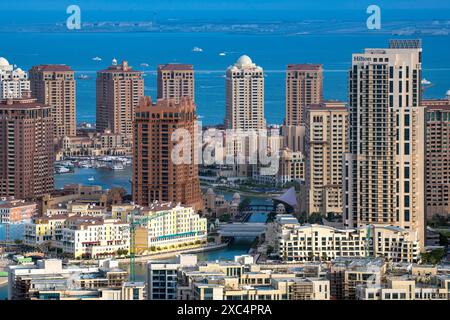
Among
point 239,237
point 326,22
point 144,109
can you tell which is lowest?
point 239,237

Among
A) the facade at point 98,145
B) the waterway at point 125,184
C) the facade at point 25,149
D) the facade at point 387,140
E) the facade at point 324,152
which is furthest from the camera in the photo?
the facade at point 98,145

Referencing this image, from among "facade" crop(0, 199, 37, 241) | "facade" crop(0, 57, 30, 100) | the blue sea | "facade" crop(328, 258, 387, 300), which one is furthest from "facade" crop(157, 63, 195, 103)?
"facade" crop(328, 258, 387, 300)

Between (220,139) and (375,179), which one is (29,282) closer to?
(375,179)

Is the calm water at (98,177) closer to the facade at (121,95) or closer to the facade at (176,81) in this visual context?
the facade at (176,81)

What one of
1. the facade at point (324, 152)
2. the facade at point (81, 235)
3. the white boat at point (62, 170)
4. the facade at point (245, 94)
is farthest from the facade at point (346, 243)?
the facade at point (245, 94)

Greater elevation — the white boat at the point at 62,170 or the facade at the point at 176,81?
the facade at the point at 176,81
